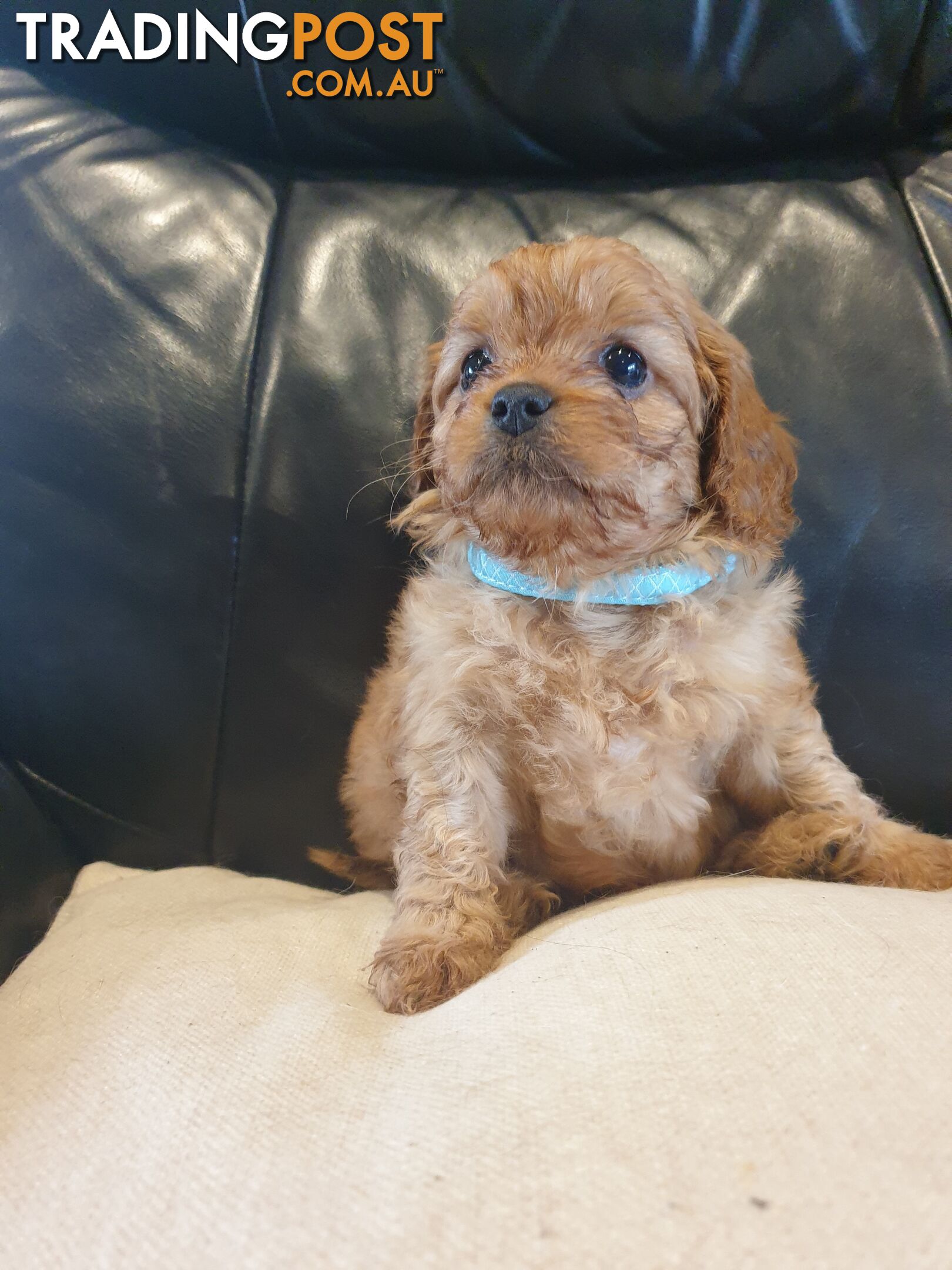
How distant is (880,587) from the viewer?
1.68 metres

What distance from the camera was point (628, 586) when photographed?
1.40m

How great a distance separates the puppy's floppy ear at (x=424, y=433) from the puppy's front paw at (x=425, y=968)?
87 centimetres

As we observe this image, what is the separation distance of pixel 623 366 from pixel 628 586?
1.27 feet

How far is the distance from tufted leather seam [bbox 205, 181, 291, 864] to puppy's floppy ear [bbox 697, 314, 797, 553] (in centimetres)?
93

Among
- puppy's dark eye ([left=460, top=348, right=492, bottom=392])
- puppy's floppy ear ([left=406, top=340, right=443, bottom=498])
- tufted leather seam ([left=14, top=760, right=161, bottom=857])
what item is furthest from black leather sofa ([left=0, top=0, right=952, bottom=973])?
puppy's dark eye ([left=460, top=348, right=492, bottom=392])

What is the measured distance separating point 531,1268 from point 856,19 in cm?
199

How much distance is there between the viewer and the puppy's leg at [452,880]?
4.13 ft

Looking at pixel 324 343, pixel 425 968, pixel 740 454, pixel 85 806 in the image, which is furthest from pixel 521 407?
pixel 85 806

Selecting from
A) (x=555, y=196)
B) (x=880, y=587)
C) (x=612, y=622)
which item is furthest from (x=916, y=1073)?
(x=555, y=196)

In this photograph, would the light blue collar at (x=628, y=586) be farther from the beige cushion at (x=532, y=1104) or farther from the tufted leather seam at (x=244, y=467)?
the tufted leather seam at (x=244, y=467)

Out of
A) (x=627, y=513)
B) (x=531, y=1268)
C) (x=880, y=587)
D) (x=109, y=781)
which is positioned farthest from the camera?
(x=109, y=781)

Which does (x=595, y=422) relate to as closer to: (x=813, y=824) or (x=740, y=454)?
(x=740, y=454)

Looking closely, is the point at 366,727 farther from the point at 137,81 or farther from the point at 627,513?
the point at 137,81

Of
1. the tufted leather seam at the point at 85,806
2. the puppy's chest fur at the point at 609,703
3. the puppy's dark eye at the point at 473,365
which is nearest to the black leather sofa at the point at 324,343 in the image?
the tufted leather seam at the point at 85,806
